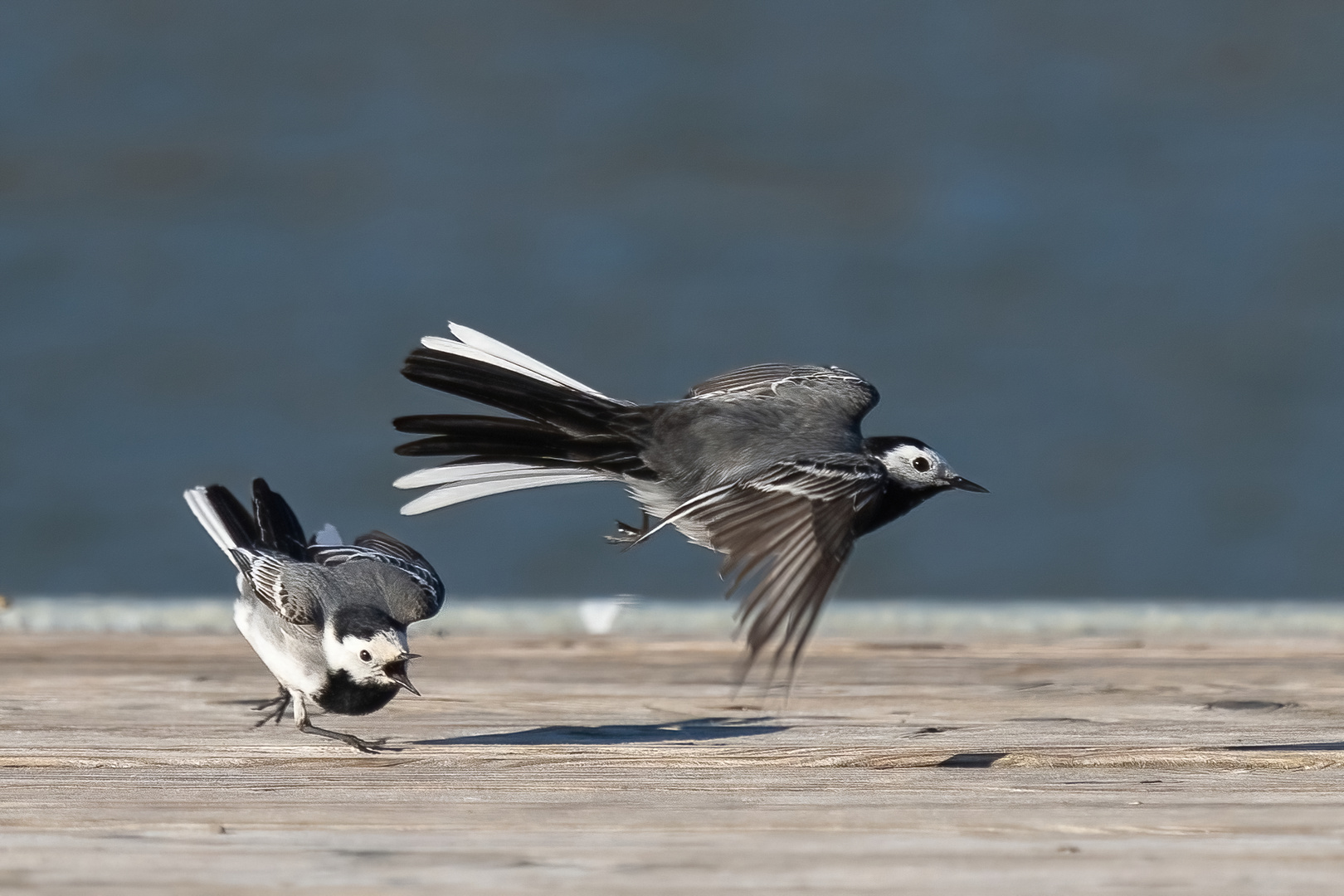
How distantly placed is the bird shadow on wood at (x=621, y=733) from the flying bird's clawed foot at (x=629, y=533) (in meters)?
0.99

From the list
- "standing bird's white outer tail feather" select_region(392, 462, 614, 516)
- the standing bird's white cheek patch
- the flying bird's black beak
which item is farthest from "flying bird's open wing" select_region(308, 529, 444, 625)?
the standing bird's white cheek patch

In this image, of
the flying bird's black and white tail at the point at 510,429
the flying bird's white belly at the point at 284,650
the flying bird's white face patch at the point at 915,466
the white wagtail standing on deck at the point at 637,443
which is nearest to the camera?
the flying bird's white belly at the point at 284,650

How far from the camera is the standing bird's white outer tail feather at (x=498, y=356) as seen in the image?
15.8ft

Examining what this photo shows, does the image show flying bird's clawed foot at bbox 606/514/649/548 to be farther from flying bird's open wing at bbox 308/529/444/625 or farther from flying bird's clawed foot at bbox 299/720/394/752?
flying bird's clawed foot at bbox 299/720/394/752

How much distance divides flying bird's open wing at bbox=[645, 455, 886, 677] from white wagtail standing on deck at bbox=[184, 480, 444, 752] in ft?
2.26

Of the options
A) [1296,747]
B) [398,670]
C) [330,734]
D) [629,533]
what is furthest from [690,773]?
[629,533]

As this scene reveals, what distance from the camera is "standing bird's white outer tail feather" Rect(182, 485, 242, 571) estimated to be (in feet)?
15.8

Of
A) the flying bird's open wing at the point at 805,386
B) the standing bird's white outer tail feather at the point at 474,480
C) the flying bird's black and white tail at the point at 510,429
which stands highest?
the flying bird's open wing at the point at 805,386

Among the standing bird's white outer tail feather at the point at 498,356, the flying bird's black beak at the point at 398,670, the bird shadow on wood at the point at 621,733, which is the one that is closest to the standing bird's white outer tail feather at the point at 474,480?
the standing bird's white outer tail feather at the point at 498,356

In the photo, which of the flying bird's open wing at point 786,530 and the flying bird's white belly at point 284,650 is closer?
the flying bird's open wing at point 786,530

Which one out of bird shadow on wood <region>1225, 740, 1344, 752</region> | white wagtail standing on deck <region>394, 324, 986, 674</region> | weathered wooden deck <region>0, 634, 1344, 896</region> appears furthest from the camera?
Answer: white wagtail standing on deck <region>394, 324, 986, 674</region>

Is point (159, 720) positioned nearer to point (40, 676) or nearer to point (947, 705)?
point (40, 676)

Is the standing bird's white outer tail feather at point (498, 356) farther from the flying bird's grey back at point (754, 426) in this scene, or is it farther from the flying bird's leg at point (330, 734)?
the flying bird's leg at point (330, 734)

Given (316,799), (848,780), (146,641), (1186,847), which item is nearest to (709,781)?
(848,780)
